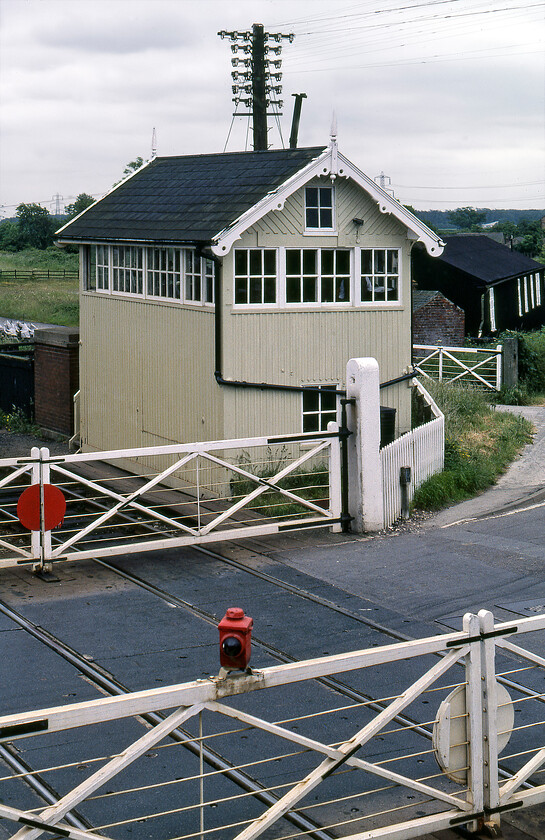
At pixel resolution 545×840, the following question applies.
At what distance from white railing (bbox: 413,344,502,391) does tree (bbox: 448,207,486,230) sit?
12516 cm

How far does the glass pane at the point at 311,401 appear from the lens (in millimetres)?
17094

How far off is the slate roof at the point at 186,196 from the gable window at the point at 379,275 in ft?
6.69

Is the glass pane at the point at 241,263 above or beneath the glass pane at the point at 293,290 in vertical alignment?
above

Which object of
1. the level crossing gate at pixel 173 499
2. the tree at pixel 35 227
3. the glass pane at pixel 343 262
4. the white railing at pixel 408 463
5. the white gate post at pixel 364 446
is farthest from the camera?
the tree at pixel 35 227

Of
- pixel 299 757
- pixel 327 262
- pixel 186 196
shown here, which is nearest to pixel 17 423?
pixel 186 196

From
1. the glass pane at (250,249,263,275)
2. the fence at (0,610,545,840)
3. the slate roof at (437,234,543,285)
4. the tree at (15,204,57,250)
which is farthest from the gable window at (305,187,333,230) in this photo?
the tree at (15,204,57,250)

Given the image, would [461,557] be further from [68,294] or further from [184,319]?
[68,294]

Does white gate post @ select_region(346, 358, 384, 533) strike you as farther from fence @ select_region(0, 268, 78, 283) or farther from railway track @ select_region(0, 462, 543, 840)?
A: fence @ select_region(0, 268, 78, 283)

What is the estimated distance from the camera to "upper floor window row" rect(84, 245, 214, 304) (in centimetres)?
1716

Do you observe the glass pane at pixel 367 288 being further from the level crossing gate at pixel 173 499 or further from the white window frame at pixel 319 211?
the level crossing gate at pixel 173 499

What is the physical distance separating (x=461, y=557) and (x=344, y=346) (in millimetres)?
6320

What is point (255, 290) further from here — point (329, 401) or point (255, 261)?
point (329, 401)

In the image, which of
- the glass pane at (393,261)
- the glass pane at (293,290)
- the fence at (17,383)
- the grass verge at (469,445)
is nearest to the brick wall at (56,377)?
the fence at (17,383)

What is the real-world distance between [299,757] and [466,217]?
150 m
